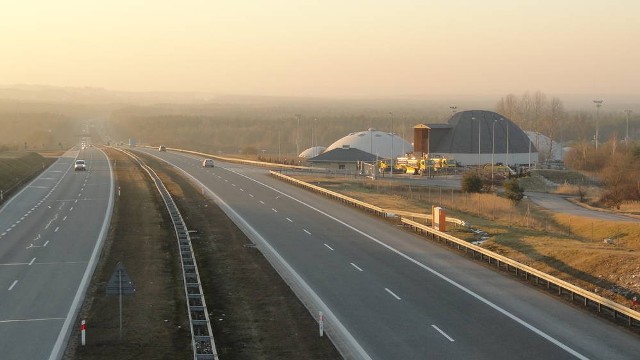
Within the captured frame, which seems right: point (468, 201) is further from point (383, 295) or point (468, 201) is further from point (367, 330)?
point (367, 330)

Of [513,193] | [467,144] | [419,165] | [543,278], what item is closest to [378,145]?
[467,144]

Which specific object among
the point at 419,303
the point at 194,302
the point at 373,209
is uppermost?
the point at 373,209

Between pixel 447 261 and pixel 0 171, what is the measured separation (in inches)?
2387

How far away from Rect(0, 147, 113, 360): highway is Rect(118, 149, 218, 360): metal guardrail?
12.0ft

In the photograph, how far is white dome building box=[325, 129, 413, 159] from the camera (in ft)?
438

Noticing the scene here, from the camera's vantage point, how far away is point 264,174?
91312mm

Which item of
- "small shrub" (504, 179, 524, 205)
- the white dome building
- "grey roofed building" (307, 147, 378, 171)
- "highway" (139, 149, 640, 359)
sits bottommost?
"highway" (139, 149, 640, 359)

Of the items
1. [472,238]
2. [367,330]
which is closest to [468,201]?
[472,238]

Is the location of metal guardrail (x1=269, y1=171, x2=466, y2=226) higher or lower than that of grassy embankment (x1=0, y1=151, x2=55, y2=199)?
lower

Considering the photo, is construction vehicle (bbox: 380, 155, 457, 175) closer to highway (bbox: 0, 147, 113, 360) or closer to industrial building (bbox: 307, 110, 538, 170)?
industrial building (bbox: 307, 110, 538, 170)

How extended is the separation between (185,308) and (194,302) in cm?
65

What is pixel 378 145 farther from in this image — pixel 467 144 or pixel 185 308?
pixel 185 308

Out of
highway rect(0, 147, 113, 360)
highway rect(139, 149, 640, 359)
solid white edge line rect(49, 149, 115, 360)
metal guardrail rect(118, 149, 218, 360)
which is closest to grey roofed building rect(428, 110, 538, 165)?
highway rect(0, 147, 113, 360)

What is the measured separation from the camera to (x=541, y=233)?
42.4 metres
